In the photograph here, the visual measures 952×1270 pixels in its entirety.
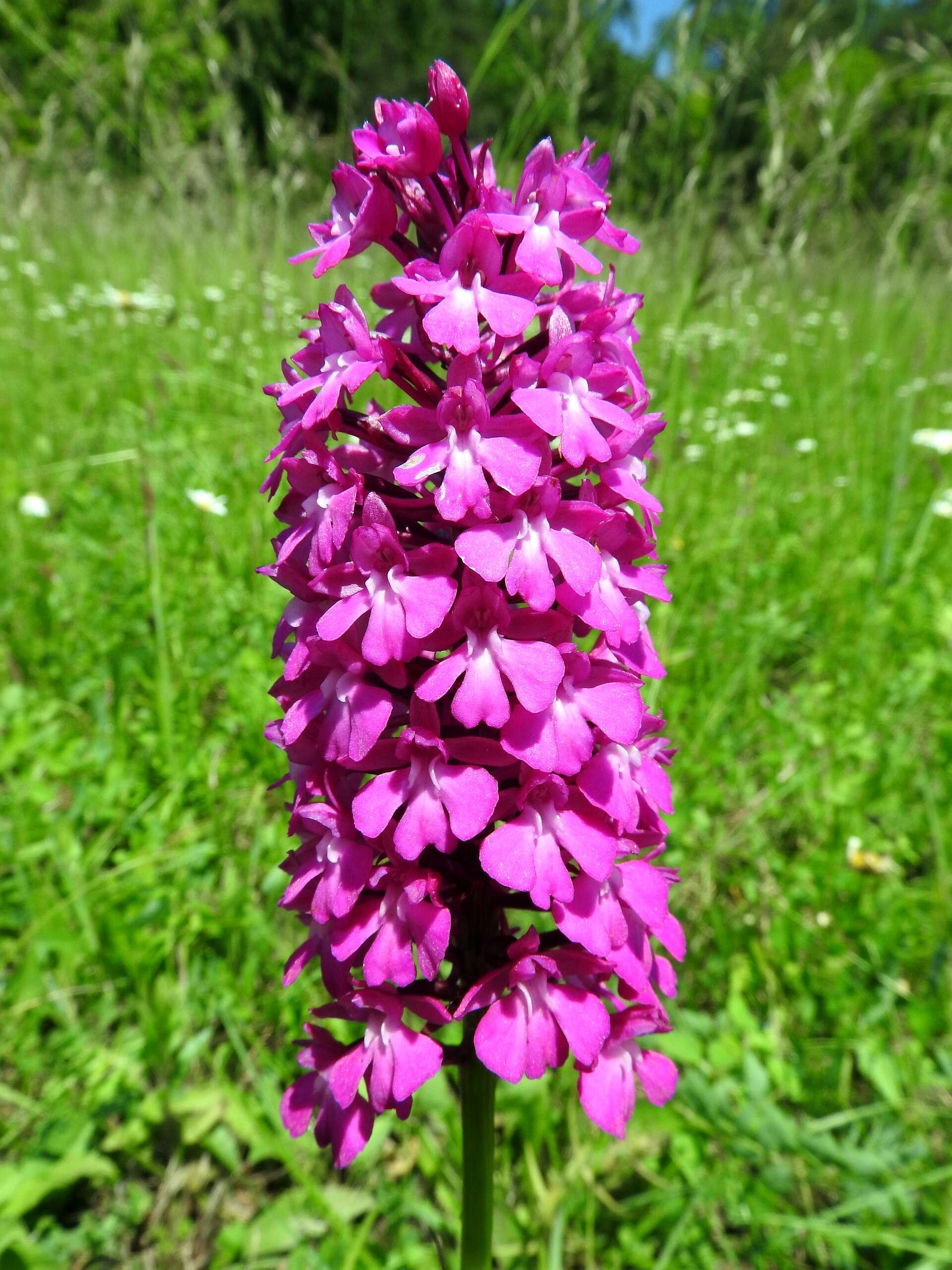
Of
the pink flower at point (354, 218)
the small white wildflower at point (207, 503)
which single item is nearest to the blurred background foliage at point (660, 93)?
the small white wildflower at point (207, 503)

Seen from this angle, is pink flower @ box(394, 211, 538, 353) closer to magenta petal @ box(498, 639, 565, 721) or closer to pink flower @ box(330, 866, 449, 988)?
magenta petal @ box(498, 639, 565, 721)

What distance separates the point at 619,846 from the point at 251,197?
17.9 ft

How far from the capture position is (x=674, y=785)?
2.66 meters

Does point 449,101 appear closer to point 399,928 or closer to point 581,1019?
→ point 399,928

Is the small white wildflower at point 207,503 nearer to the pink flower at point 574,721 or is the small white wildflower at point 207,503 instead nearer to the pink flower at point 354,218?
the pink flower at point 354,218

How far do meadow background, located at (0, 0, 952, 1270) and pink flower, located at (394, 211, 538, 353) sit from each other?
4.40 feet

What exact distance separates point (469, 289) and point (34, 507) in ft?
10.3

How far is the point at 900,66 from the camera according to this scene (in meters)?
3.11

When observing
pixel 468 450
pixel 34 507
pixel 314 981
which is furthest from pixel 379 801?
pixel 34 507

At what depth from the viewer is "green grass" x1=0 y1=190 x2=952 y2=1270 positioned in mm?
1795

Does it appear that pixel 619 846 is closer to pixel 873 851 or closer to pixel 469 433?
pixel 469 433

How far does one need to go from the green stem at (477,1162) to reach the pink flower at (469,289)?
0.97 m

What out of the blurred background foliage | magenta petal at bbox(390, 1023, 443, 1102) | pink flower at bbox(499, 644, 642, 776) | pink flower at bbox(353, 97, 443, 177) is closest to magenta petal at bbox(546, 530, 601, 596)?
pink flower at bbox(499, 644, 642, 776)

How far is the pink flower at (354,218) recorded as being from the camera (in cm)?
112
